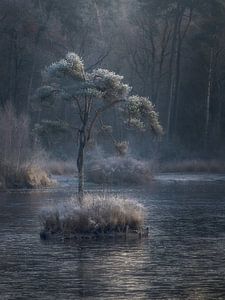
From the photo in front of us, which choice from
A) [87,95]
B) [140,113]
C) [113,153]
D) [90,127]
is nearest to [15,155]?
[113,153]

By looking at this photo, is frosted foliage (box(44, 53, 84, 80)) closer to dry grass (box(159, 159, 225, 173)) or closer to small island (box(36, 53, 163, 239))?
small island (box(36, 53, 163, 239))

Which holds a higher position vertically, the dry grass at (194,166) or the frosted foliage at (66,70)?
the frosted foliage at (66,70)

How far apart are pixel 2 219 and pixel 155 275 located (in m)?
14.4

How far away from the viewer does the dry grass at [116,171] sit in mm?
59125

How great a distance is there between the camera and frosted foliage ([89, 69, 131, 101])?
109 ft

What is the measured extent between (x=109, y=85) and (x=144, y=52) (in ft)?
167

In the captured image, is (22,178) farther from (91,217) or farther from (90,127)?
(91,217)

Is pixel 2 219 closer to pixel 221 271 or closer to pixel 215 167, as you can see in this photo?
pixel 221 271

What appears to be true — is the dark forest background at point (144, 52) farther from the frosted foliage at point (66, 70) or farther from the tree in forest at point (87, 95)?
the frosted foliage at point (66, 70)

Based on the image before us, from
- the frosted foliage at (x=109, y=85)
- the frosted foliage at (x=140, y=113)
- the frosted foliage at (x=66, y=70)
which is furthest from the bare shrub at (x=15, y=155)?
the frosted foliage at (x=109, y=85)

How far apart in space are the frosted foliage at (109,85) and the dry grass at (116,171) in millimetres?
25682

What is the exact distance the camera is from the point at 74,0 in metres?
77.9

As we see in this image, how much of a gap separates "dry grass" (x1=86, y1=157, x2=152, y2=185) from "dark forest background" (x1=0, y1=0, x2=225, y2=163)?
11957 millimetres

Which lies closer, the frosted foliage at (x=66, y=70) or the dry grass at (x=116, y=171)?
the frosted foliage at (x=66, y=70)
